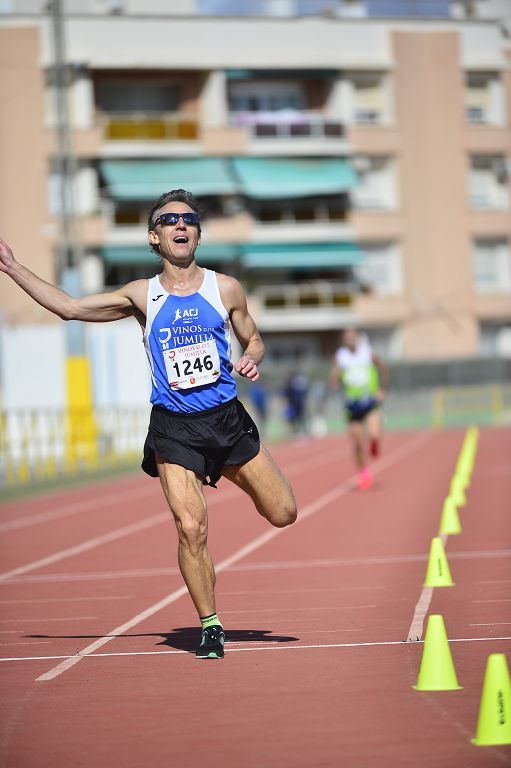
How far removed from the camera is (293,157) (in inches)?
2699

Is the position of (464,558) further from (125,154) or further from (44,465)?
(125,154)

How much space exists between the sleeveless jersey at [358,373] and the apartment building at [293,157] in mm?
39692

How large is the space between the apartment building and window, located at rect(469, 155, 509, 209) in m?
0.08

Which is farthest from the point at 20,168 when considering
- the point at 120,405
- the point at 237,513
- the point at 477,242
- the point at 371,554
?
the point at 371,554

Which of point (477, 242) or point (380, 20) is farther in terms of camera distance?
point (477, 242)

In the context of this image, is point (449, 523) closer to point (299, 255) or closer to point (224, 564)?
point (224, 564)

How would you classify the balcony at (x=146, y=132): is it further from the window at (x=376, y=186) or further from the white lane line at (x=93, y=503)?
the white lane line at (x=93, y=503)

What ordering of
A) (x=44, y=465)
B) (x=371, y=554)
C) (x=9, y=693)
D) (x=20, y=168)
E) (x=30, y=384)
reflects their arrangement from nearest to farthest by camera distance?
(x=9, y=693), (x=371, y=554), (x=44, y=465), (x=30, y=384), (x=20, y=168)

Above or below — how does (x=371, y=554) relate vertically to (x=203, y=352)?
below

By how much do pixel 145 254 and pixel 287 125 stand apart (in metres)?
7.89

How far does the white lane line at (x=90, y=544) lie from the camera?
1560cm

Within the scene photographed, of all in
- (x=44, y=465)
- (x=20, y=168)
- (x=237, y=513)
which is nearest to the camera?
(x=237, y=513)

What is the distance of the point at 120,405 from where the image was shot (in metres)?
38.7

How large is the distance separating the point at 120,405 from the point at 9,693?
3046 centimetres
